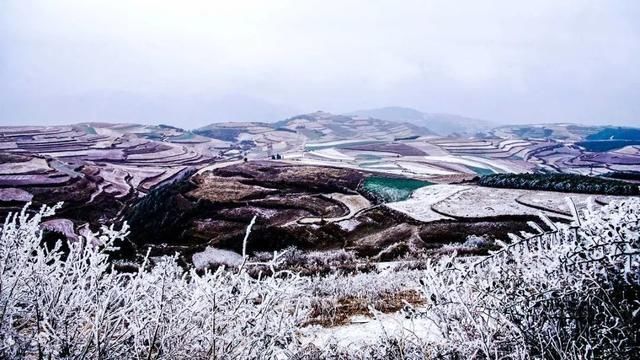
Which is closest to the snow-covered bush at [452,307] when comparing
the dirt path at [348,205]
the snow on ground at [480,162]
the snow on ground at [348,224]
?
the snow on ground at [348,224]

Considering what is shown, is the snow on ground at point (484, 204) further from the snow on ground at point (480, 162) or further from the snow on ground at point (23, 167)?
the snow on ground at point (23, 167)

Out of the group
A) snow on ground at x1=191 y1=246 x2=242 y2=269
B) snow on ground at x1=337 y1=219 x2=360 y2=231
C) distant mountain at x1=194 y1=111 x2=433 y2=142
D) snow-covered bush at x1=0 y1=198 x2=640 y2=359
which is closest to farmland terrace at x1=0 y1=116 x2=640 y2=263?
snow on ground at x1=337 y1=219 x2=360 y2=231

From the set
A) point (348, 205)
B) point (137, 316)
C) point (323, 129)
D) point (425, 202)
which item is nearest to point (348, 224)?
point (348, 205)

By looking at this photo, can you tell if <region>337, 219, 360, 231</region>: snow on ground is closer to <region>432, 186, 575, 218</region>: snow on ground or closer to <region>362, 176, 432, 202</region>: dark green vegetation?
<region>432, 186, 575, 218</region>: snow on ground

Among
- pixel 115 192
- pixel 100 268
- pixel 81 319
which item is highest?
pixel 100 268

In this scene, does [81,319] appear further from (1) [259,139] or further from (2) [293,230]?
(1) [259,139]

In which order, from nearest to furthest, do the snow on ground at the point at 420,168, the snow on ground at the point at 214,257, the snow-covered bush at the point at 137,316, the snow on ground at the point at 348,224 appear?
the snow-covered bush at the point at 137,316 → the snow on ground at the point at 214,257 → the snow on ground at the point at 348,224 → the snow on ground at the point at 420,168

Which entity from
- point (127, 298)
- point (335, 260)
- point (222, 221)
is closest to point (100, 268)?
point (127, 298)
